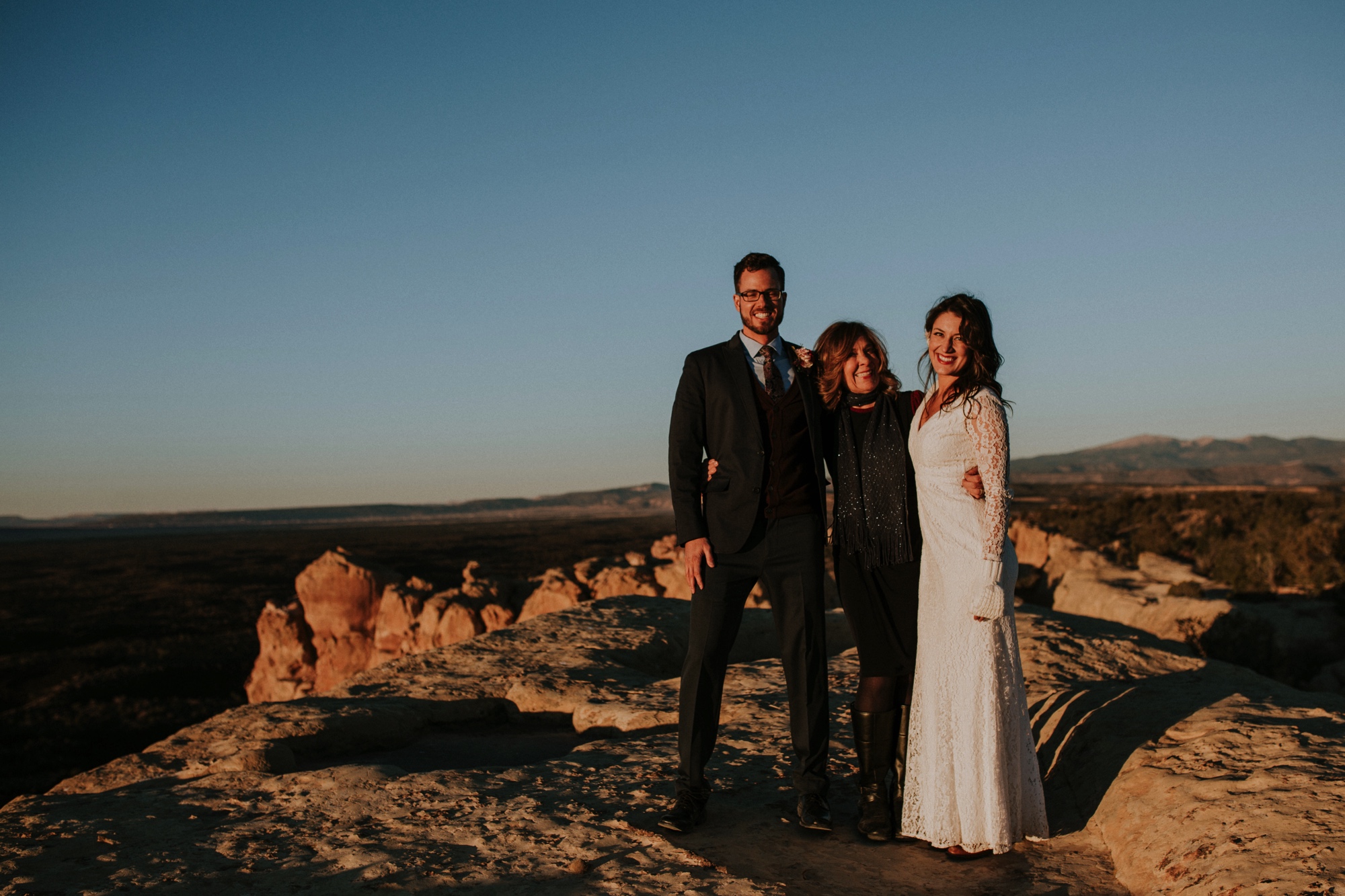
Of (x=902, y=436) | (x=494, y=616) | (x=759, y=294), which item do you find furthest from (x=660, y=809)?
(x=494, y=616)

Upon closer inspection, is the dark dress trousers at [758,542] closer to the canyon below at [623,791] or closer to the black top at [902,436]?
the black top at [902,436]

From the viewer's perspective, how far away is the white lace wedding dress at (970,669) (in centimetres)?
304

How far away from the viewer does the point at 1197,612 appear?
34.6 ft

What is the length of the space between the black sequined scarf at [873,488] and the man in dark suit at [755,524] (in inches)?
4.1

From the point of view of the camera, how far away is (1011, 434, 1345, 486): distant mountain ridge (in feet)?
375

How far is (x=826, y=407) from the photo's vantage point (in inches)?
139

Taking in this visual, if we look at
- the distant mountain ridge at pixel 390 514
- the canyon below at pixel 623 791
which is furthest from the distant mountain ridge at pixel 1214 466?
the canyon below at pixel 623 791

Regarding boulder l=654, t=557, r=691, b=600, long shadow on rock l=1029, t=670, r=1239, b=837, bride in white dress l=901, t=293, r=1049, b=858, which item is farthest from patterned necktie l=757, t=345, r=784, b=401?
boulder l=654, t=557, r=691, b=600

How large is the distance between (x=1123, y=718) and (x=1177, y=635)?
25.2 ft

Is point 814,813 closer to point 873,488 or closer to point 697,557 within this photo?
point 697,557

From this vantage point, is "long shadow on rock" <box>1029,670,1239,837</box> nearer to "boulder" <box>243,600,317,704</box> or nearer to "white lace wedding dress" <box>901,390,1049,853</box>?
"white lace wedding dress" <box>901,390,1049,853</box>

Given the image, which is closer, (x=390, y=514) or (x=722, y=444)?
(x=722, y=444)

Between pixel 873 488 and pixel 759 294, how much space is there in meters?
0.95

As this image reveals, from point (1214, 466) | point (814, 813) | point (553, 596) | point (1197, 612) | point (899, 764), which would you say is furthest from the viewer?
point (1214, 466)
